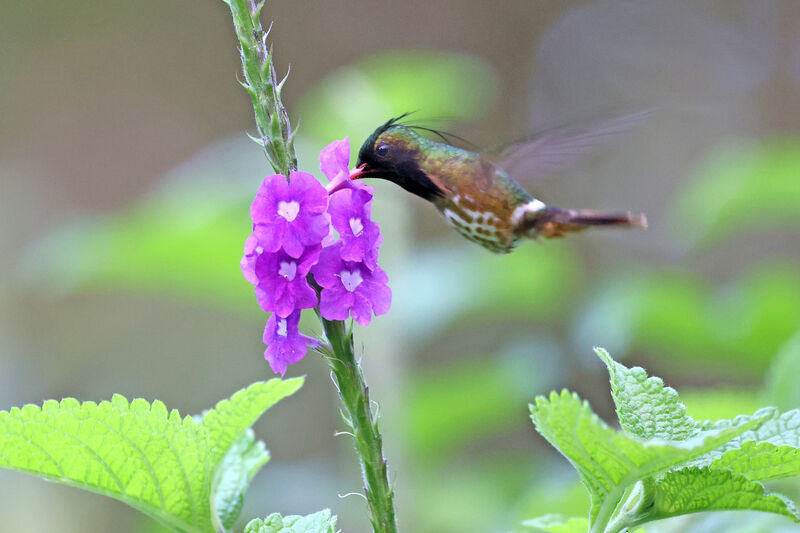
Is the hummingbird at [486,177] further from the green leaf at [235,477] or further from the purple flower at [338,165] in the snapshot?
the green leaf at [235,477]

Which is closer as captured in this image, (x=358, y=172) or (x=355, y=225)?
(x=355, y=225)

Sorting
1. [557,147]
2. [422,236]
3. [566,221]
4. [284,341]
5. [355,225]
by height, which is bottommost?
[284,341]

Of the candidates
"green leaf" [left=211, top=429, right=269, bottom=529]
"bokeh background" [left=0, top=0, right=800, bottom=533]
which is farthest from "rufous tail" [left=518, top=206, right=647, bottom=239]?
"green leaf" [left=211, top=429, right=269, bottom=529]

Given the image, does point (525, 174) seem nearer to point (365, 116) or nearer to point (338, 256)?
point (338, 256)

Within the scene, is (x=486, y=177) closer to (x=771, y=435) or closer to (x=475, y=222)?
(x=475, y=222)

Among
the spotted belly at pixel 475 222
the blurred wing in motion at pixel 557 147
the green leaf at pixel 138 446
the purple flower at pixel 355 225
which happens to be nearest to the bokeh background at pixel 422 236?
the blurred wing in motion at pixel 557 147

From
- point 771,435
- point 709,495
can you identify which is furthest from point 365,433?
point 771,435
